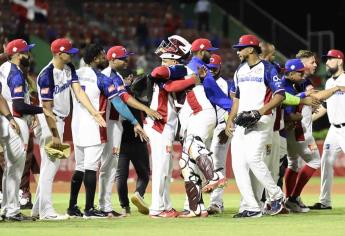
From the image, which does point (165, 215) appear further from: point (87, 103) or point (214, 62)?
point (214, 62)

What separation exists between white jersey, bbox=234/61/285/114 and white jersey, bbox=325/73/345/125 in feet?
9.85

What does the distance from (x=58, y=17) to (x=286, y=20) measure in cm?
985

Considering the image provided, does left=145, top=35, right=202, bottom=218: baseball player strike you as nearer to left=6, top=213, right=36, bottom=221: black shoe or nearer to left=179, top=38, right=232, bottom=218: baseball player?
left=179, top=38, right=232, bottom=218: baseball player

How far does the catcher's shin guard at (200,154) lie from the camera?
1329 centimetres

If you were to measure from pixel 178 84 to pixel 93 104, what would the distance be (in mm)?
1282

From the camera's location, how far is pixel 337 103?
642 inches

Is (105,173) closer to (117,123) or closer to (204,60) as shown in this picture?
(117,123)

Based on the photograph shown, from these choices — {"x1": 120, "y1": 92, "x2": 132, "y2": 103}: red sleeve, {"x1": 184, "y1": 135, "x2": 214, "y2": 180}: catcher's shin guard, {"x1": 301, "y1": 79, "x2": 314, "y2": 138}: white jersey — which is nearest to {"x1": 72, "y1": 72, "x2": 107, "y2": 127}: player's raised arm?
{"x1": 120, "y1": 92, "x2": 132, "y2": 103}: red sleeve

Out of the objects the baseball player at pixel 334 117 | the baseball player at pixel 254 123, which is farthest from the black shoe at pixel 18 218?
the baseball player at pixel 334 117

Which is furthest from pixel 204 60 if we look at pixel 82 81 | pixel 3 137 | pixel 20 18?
pixel 20 18

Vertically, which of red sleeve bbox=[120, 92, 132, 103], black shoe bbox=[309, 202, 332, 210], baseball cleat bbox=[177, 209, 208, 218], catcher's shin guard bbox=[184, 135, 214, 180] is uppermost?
red sleeve bbox=[120, 92, 132, 103]

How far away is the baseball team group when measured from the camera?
1315 centimetres

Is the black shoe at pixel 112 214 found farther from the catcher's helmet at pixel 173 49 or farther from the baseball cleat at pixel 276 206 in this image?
the catcher's helmet at pixel 173 49

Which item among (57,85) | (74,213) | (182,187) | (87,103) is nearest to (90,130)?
(87,103)
